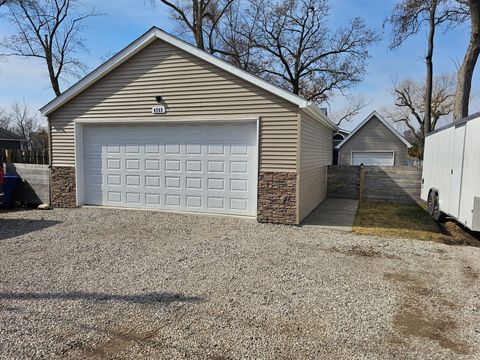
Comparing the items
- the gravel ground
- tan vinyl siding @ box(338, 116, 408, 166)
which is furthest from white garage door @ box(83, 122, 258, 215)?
tan vinyl siding @ box(338, 116, 408, 166)

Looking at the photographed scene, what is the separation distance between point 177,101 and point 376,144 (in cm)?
1635

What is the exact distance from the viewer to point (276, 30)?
2366cm

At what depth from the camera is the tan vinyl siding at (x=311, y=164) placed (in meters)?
8.29

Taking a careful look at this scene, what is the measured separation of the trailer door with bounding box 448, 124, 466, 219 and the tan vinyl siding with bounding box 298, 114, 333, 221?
10.7 feet

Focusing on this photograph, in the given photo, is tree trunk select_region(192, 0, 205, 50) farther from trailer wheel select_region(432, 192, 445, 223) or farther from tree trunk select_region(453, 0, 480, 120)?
trailer wheel select_region(432, 192, 445, 223)

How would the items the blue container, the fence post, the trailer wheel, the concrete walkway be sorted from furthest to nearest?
1. the fence post
2. the blue container
3. the trailer wheel
4. the concrete walkway

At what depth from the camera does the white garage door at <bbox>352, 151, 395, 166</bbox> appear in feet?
69.6

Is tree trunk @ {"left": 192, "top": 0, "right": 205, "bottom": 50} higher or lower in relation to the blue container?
higher

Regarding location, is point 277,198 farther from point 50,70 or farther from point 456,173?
point 50,70

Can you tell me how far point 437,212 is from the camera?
887cm

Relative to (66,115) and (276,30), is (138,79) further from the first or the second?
(276,30)

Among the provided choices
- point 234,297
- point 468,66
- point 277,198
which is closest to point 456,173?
point 277,198

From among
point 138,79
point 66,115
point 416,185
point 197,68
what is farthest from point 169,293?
point 416,185

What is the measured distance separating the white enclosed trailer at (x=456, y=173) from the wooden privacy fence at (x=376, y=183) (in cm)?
265
